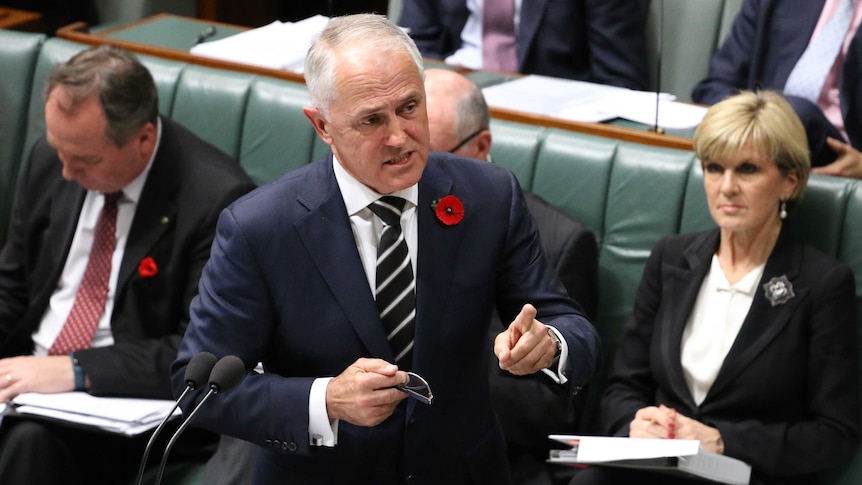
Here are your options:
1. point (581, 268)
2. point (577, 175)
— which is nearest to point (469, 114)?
point (577, 175)

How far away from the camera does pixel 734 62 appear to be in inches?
137

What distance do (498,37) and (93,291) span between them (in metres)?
1.56

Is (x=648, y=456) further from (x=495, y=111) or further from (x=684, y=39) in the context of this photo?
(x=684, y=39)

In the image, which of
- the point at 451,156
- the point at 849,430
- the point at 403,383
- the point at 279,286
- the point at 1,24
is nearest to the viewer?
the point at 403,383

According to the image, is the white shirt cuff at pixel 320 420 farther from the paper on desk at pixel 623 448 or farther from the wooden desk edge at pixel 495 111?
the wooden desk edge at pixel 495 111

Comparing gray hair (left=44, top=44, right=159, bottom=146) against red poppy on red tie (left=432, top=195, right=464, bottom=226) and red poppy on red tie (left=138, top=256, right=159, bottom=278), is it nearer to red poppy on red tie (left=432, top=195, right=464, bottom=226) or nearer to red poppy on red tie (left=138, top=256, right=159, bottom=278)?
red poppy on red tie (left=138, top=256, right=159, bottom=278)

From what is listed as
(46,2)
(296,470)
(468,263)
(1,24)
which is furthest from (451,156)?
(46,2)

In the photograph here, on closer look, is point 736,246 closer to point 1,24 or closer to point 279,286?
point 279,286

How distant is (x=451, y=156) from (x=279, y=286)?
1.21ft

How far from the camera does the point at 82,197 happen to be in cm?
293

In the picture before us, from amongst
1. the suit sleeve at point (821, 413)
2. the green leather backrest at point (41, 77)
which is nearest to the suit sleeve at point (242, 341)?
the suit sleeve at point (821, 413)

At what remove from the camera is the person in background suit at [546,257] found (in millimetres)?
2668

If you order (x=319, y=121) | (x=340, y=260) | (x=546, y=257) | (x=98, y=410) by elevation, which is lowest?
(x=98, y=410)

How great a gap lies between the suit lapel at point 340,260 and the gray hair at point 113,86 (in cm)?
105
